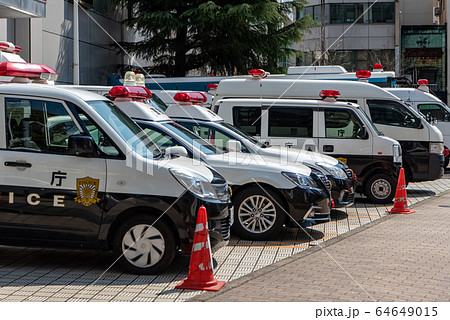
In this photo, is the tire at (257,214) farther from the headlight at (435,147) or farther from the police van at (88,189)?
the headlight at (435,147)

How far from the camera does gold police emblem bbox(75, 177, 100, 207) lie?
669 centimetres

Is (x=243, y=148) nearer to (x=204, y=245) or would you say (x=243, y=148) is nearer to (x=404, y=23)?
(x=204, y=245)

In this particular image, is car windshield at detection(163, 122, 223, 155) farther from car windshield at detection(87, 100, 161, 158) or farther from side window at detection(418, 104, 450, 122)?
side window at detection(418, 104, 450, 122)

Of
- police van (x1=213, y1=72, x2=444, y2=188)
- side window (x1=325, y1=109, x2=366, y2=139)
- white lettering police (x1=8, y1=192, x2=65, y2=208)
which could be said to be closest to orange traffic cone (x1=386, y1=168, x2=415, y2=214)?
side window (x1=325, y1=109, x2=366, y2=139)

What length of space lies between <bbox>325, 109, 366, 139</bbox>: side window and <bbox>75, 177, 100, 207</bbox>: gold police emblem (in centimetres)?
735


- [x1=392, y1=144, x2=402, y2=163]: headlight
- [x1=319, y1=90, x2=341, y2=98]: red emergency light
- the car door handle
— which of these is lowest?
the car door handle

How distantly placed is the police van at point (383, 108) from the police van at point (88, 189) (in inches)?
300

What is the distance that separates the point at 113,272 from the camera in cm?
697

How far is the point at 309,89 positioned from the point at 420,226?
5016 millimetres

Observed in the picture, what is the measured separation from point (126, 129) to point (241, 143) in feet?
10.5

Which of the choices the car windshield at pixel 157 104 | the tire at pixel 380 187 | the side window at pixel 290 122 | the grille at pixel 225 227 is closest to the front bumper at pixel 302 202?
the grille at pixel 225 227

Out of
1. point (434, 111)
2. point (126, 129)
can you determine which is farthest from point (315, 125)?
point (434, 111)

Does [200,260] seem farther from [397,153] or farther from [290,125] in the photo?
[397,153]

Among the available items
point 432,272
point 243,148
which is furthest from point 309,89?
point 432,272
